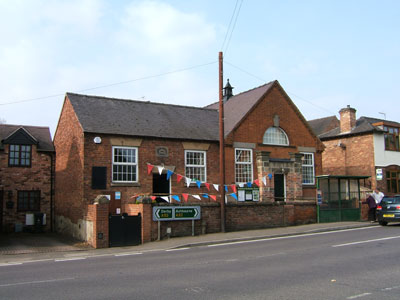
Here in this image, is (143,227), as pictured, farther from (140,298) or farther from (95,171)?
(140,298)

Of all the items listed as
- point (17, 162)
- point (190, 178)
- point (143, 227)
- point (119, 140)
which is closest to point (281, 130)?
point (190, 178)

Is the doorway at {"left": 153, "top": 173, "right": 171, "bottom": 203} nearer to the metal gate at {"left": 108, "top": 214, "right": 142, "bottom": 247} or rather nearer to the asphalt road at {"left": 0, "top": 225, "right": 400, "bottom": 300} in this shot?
the metal gate at {"left": 108, "top": 214, "right": 142, "bottom": 247}

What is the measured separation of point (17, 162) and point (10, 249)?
9.11m

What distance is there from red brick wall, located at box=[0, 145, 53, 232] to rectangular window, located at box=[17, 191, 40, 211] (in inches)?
7.8

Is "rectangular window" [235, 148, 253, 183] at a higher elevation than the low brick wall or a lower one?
higher

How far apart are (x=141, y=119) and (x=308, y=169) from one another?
11135 millimetres

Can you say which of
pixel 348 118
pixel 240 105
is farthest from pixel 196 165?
pixel 348 118

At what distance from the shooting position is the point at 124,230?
16.0 metres

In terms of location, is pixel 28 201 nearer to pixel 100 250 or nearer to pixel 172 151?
pixel 172 151

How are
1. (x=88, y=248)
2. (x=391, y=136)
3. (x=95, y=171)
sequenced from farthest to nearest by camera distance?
Result: 1. (x=391, y=136)
2. (x=95, y=171)
3. (x=88, y=248)

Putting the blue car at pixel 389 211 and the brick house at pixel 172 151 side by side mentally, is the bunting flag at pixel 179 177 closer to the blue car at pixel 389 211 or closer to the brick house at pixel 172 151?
the brick house at pixel 172 151

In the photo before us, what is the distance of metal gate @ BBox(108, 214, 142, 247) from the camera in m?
15.8

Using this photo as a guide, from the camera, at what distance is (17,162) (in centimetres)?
2352

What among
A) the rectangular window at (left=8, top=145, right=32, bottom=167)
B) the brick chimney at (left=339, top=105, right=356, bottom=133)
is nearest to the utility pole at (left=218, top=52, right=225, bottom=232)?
the rectangular window at (left=8, top=145, right=32, bottom=167)
